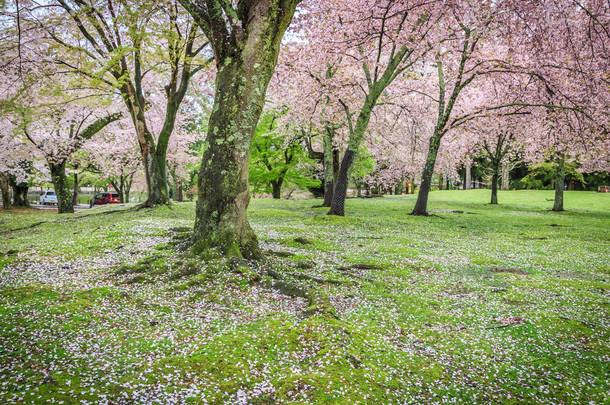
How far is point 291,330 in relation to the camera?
4.85m

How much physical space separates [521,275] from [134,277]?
8.80 metres

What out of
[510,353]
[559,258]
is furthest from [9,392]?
[559,258]

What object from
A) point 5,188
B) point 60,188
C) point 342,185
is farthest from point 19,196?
point 342,185

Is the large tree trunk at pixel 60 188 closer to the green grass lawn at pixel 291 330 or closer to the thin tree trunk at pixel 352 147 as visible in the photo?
the green grass lawn at pixel 291 330

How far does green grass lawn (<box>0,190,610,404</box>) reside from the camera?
144 inches

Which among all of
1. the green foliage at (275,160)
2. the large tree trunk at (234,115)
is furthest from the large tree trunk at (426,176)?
the large tree trunk at (234,115)

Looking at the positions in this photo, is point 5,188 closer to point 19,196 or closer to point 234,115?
point 19,196

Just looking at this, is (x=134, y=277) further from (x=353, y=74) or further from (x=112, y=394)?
(x=353, y=74)

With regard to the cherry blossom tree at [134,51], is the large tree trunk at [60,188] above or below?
below

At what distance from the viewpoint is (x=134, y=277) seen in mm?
6555

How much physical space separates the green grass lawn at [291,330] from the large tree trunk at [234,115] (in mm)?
944

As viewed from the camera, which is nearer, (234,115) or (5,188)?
(234,115)

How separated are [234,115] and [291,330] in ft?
14.3

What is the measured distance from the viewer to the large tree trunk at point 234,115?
7137 millimetres
